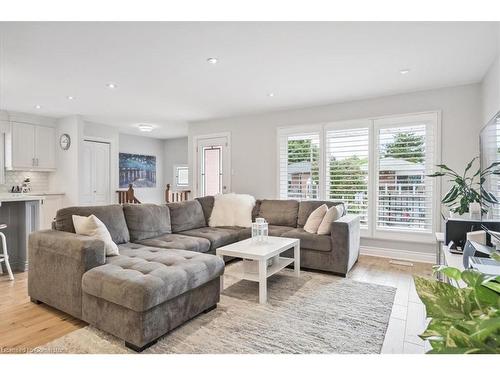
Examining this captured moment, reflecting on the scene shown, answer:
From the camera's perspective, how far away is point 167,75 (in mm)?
3502

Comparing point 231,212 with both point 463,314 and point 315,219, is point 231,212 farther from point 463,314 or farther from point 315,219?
point 463,314

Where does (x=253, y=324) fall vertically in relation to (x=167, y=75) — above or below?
below

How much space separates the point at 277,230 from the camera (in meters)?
4.12

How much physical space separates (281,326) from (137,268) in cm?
121

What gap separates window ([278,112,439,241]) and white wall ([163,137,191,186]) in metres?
4.18

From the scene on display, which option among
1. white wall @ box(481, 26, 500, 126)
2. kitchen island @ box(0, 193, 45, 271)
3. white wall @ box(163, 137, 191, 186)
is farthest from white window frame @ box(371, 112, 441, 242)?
white wall @ box(163, 137, 191, 186)

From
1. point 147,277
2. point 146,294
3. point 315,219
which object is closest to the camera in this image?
point 146,294

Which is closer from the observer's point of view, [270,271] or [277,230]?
[270,271]

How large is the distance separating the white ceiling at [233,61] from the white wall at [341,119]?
21cm

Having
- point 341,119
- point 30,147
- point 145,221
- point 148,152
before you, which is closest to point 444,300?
point 145,221

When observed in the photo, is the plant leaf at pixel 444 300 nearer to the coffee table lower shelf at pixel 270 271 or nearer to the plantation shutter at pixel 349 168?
the coffee table lower shelf at pixel 270 271
